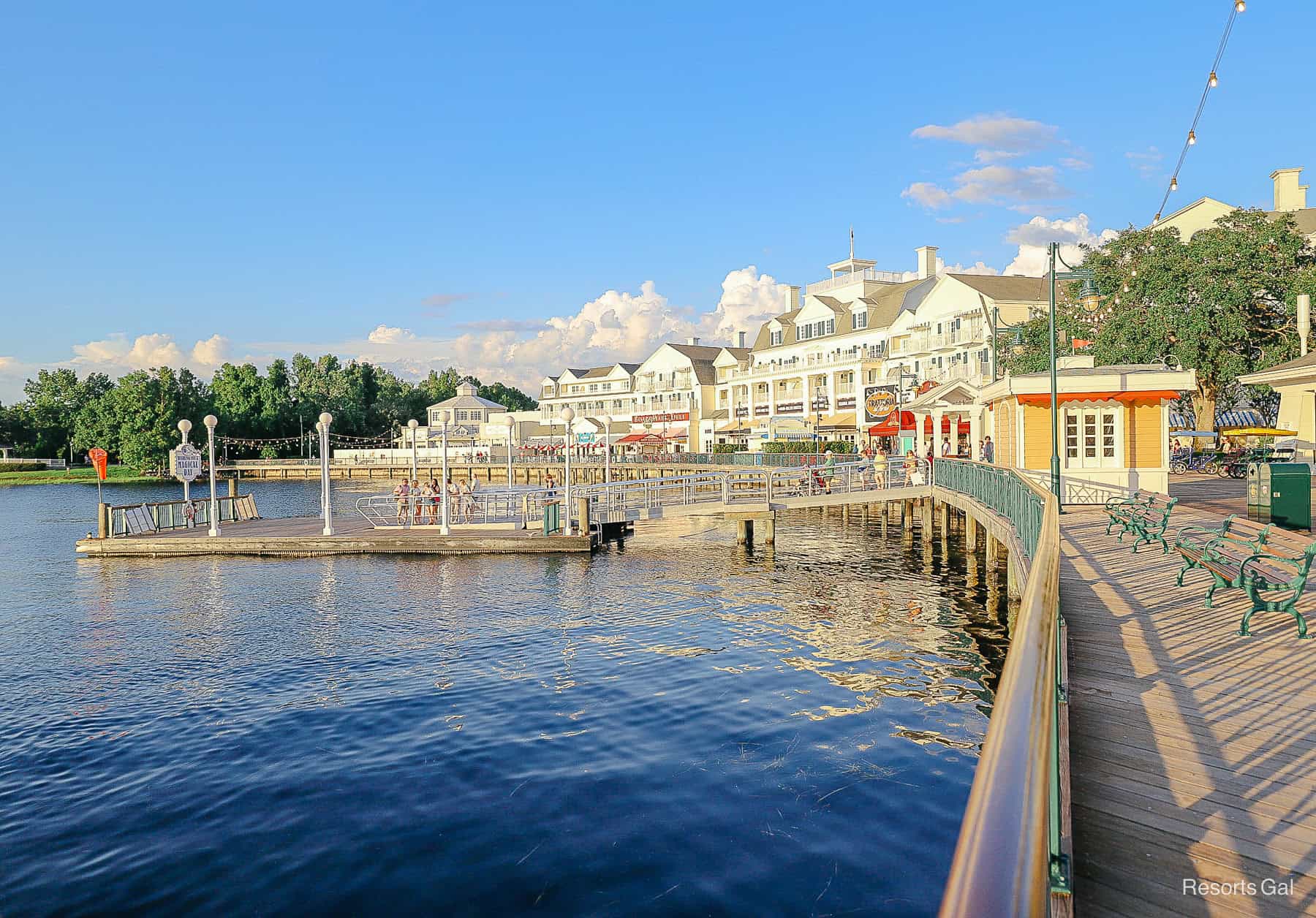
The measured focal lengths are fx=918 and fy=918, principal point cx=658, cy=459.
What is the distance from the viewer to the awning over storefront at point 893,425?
1992 inches

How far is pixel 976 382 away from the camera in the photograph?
5578cm

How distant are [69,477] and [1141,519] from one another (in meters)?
115

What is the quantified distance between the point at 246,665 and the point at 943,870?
1270 cm

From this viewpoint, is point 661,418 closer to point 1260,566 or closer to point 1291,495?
point 1291,495

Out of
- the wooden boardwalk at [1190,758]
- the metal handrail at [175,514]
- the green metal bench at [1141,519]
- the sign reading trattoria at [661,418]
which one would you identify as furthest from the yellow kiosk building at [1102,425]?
the sign reading trattoria at [661,418]

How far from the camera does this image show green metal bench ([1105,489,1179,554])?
1506 centimetres

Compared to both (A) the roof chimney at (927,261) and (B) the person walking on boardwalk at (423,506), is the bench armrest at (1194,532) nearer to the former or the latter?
(B) the person walking on boardwalk at (423,506)

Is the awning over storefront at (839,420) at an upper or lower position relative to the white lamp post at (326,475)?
upper

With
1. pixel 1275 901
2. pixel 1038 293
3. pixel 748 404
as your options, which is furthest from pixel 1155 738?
pixel 748 404

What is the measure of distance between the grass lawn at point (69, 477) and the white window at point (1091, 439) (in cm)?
10290

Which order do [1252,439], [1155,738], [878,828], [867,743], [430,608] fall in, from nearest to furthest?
1. [1155,738]
2. [878,828]
3. [867,743]
4. [430,608]
5. [1252,439]

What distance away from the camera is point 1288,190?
61531 millimetres

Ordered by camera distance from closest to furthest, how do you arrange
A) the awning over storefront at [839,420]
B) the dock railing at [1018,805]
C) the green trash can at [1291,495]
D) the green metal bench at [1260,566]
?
the dock railing at [1018,805]
the green metal bench at [1260,566]
the green trash can at [1291,495]
the awning over storefront at [839,420]

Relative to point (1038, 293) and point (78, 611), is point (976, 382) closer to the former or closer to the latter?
point (1038, 293)
